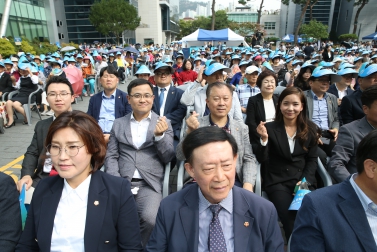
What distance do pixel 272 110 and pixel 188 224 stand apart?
283 centimetres

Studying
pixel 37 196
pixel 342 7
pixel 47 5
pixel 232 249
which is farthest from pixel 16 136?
pixel 342 7

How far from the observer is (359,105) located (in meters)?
3.67

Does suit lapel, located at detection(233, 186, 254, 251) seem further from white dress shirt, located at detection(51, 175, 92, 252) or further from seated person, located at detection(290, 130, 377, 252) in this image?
white dress shirt, located at detection(51, 175, 92, 252)

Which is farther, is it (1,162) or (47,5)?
(47,5)

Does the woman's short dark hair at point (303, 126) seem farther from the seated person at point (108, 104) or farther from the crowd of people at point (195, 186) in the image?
the seated person at point (108, 104)

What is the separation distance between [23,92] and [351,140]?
8.04 meters

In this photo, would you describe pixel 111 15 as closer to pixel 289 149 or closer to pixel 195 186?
pixel 289 149

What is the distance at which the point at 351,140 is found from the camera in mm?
2498

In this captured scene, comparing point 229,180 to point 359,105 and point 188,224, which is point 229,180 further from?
point 359,105

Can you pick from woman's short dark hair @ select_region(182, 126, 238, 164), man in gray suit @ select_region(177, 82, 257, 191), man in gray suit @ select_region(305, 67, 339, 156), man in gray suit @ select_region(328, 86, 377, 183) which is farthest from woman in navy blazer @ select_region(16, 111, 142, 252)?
man in gray suit @ select_region(305, 67, 339, 156)

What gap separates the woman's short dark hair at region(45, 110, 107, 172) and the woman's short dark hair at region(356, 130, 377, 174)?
1706 mm

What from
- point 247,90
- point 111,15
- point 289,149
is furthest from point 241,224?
point 111,15

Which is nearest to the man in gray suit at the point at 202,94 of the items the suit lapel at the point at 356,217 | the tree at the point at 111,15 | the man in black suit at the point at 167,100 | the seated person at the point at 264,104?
the man in black suit at the point at 167,100

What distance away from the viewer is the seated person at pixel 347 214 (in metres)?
1.43
